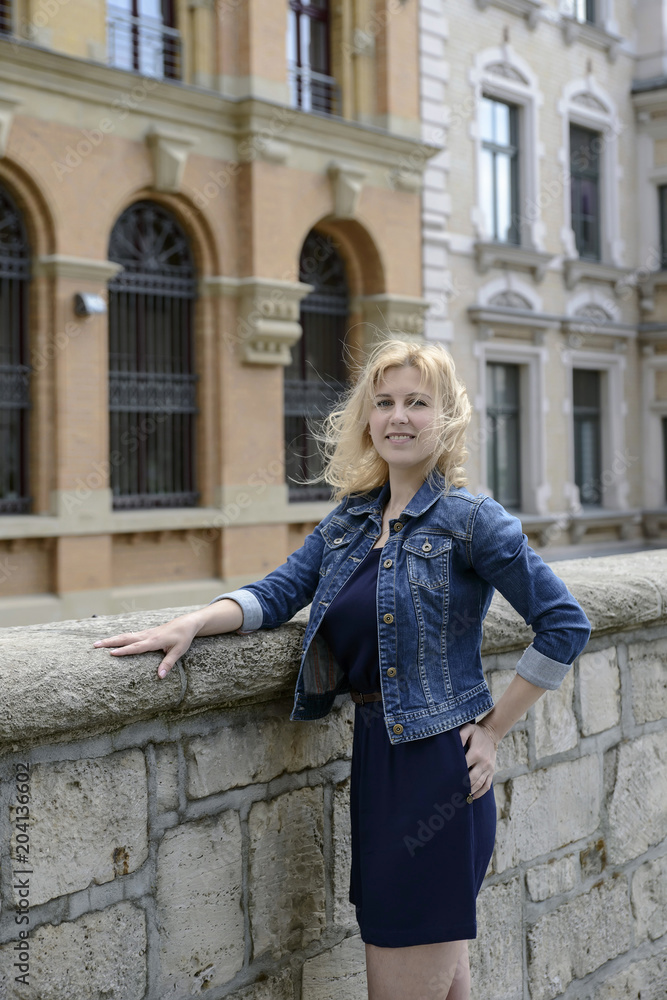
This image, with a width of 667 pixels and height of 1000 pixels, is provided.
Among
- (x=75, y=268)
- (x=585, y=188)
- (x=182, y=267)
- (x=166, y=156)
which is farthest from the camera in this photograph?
(x=585, y=188)

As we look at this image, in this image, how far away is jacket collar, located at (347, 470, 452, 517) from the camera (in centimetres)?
230

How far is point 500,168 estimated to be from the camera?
702 inches

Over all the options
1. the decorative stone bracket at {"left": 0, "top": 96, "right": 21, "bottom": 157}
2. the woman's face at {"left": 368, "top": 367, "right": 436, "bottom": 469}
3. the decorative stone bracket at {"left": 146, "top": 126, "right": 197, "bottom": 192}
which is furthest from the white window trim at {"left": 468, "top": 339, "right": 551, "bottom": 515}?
the woman's face at {"left": 368, "top": 367, "right": 436, "bottom": 469}

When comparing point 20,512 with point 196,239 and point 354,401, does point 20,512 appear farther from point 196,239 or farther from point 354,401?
point 354,401

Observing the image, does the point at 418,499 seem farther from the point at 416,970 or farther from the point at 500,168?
the point at 500,168

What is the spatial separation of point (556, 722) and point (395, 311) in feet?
40.8

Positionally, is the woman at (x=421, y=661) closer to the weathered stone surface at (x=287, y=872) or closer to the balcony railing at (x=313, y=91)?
the weathered stone surface at (x=287, y=872)

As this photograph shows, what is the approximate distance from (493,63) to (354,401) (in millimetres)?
16394

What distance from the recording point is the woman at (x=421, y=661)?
2.18m

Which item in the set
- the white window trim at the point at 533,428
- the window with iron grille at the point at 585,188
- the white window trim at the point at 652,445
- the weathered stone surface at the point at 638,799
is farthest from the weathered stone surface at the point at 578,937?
the white window trim at the point at 652,445

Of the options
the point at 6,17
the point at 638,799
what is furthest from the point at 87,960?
the point at 6,17

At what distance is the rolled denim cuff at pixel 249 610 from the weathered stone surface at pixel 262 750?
224 millimetres

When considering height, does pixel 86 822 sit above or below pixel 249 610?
below

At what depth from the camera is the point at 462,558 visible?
2.24 m
